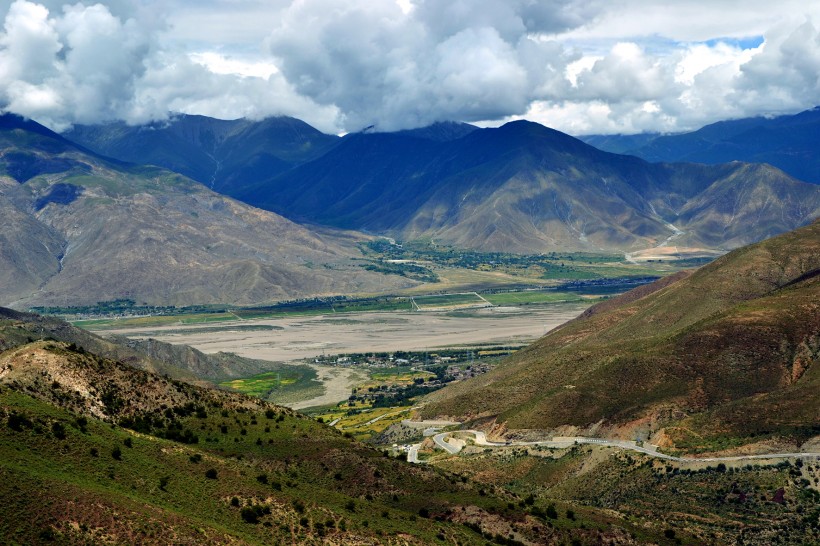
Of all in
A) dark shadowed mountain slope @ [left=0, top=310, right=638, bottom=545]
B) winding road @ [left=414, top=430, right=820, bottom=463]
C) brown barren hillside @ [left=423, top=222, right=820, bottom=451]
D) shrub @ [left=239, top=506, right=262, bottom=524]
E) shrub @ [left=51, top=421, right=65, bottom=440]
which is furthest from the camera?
brown barren hillside @ [left=423, top=222, right=820, bottom=451]

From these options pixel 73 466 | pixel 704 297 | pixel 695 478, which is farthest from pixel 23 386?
pixel 704 297

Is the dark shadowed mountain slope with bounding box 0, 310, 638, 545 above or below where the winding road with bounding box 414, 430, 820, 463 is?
above

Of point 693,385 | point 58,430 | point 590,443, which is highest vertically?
point 58,430

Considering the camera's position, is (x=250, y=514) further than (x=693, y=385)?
No

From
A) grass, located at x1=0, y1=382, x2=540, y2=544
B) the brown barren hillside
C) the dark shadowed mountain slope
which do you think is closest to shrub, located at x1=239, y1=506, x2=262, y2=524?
the dark shadowed mountain slope

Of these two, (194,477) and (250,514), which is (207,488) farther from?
(250,514)

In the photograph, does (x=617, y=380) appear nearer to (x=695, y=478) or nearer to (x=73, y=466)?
(x=695, y=478)

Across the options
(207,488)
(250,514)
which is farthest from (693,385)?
(250,514)

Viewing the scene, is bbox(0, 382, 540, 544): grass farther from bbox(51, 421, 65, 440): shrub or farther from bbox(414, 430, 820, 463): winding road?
bbox(414, 430, 820, 463): winding road
